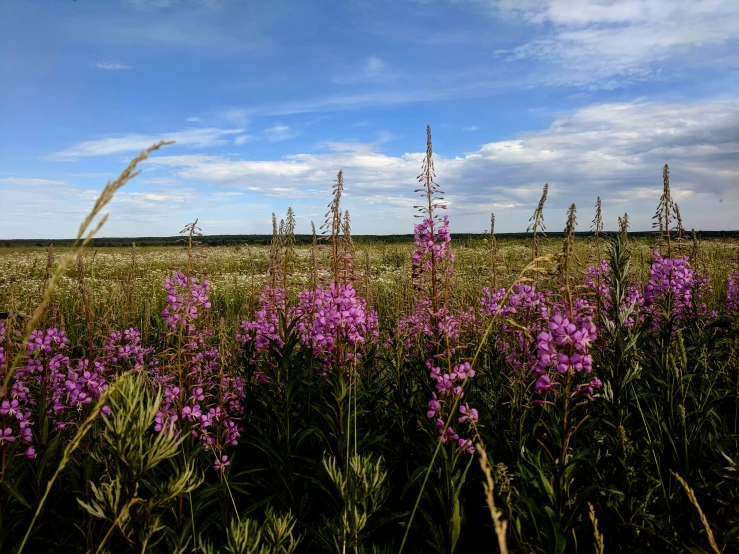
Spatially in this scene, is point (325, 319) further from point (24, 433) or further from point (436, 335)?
point (24, 433)

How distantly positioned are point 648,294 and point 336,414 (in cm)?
326

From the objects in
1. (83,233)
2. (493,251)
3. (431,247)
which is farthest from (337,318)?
(493,251)

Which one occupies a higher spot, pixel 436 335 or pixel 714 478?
pixel 436 335

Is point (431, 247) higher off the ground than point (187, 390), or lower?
higher

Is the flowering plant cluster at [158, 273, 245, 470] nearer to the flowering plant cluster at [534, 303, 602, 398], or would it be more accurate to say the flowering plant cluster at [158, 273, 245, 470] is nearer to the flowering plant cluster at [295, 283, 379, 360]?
the flowering plant cluster at [295, 283, 379, 360]

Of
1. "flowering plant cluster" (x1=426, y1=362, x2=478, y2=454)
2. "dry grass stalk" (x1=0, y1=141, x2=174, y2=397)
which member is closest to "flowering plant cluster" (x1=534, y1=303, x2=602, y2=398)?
"flowering plant cluster" (x1=426, y1=362, x2=478, y2=454)

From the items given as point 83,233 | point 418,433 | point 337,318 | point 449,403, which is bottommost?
point 418,433

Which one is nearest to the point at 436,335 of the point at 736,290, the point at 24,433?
the point at 24,433

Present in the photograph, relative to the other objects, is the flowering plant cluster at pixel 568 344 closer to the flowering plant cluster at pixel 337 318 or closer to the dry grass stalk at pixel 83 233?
the flowering plant cluster at pixel 337 318

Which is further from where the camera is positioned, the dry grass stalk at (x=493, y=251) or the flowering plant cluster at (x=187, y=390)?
the dry grass stalk at (x=493, y=251)

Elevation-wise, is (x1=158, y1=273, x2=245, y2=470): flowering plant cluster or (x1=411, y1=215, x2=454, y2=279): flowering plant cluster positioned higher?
(x1=411, y1=215, x2=454, y2=279): flowering plant cluster

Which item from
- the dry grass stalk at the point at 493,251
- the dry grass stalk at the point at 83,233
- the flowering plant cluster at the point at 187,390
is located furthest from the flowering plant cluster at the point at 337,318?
the dry grass stalk at the point at 493,251

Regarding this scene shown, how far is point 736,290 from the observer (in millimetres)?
5910

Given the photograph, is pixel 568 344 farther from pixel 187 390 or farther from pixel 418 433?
pixel 187 390
